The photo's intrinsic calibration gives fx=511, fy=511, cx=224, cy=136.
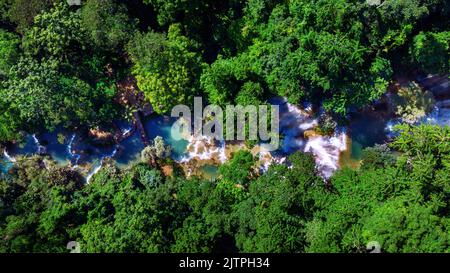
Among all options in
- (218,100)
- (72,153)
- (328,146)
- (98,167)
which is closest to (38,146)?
(72,153)

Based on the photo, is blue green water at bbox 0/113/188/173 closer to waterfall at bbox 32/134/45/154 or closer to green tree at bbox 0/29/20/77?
waterfall at bbox 32/134/45/154

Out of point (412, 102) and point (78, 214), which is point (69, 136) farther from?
point (412, 102)

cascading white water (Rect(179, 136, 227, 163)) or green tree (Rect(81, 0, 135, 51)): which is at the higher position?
green tree (Rect(81, 0, 135, 51))

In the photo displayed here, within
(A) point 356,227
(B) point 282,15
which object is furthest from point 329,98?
(A) point 356,227

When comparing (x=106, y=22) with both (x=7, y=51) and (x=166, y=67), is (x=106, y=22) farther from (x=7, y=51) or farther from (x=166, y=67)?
(x=7, y=51)

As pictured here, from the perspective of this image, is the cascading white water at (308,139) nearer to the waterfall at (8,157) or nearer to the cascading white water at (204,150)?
the cascading white water at (204,150)

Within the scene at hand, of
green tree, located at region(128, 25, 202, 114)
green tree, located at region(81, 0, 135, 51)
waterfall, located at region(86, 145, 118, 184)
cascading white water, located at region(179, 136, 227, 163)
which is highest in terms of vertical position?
green tree, located at region(81, 0, 135, 51)

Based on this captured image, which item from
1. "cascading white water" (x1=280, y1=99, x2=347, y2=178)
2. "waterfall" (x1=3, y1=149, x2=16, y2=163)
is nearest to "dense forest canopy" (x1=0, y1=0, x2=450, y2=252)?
"waterfall" (x1=3, y1=149, x2=16, y2=163)

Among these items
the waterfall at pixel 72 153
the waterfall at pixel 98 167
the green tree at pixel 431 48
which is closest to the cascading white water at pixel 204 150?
the waterfall at pixel 98 167
